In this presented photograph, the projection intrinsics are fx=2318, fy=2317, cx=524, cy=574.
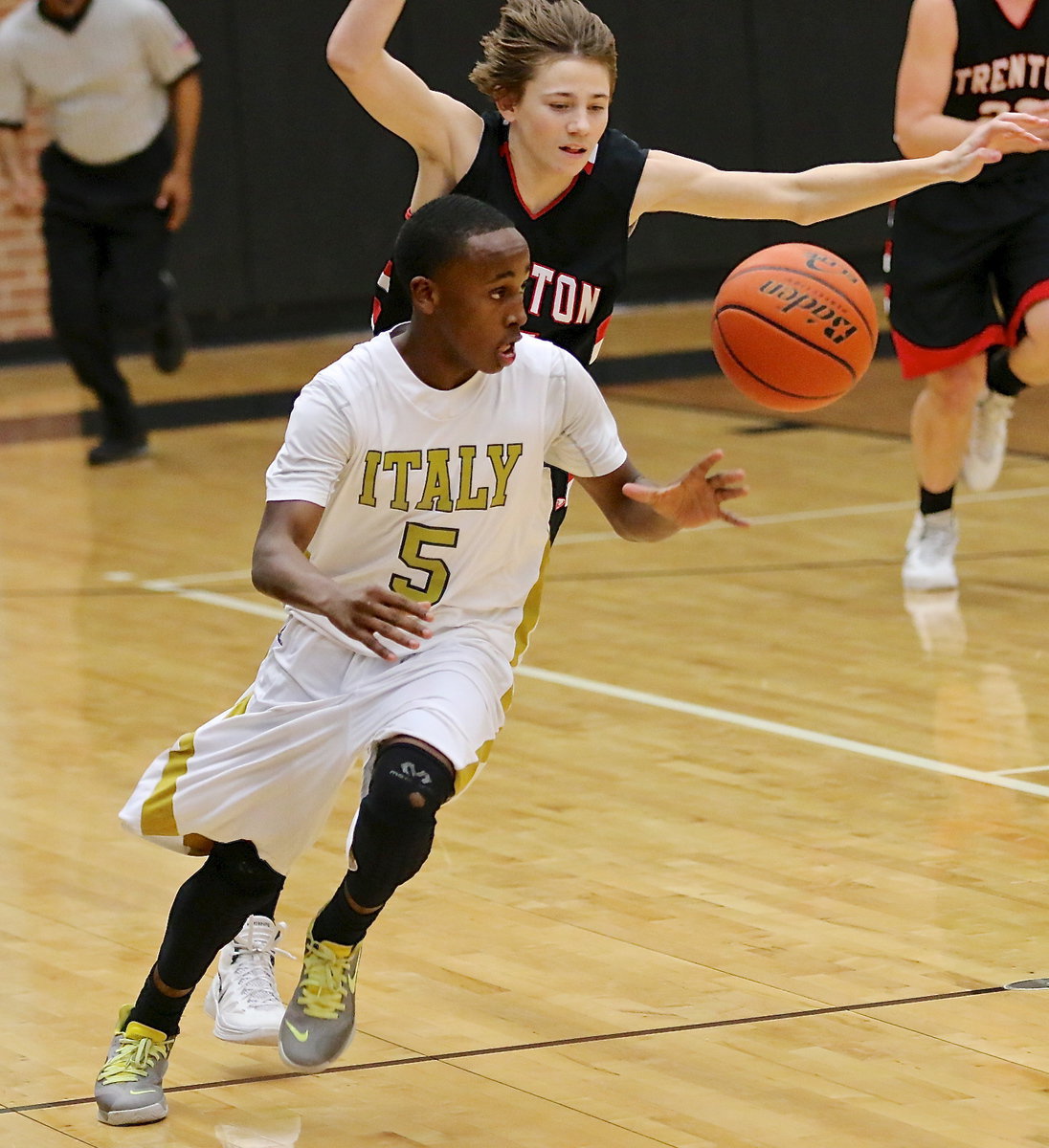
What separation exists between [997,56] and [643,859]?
2949 millimetres

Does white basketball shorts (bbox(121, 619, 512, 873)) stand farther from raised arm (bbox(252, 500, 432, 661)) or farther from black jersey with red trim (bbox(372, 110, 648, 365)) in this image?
black jersey with red trim (bbox(372, 110, 648, 365))

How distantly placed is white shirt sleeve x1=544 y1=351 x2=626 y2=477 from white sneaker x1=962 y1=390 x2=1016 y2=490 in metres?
3.76

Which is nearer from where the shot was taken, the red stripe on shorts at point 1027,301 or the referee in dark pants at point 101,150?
the red stripe on shorts at point 1027,301

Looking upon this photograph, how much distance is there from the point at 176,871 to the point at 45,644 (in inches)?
87.4

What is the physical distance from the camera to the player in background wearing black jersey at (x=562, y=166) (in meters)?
3.80

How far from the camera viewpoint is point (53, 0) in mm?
9406

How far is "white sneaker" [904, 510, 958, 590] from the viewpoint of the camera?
6891 mm

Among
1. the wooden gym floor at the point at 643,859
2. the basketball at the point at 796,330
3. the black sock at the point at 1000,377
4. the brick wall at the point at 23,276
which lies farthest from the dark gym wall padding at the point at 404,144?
the basketball at the point at 796,330

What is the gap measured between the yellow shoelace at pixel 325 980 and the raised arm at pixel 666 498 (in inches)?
30.0

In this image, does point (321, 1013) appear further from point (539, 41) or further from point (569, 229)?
point (539, 41)

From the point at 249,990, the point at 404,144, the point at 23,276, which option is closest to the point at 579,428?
the point at 249,990

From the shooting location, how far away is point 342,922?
11.0 ft

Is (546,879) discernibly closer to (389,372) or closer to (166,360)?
(389,372)

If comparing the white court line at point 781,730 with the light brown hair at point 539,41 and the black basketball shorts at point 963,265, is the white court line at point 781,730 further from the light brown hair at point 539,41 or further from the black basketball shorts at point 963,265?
the light brown hair at point 539,41
